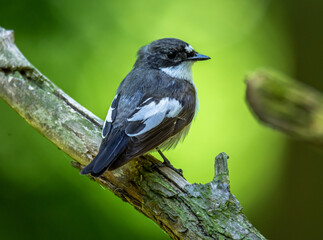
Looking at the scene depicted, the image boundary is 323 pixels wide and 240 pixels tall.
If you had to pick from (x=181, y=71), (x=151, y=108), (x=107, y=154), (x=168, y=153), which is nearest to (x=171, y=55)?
(x=181, y=71)

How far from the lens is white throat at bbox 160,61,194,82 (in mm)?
3760

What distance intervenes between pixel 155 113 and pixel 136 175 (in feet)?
1.67

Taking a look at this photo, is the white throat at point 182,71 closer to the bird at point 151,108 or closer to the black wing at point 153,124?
the bird at point 151,108

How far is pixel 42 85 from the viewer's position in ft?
11.9

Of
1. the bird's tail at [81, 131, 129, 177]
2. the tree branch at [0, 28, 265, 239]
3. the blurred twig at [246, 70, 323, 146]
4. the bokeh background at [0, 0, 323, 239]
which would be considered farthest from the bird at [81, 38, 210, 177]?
the bokeh background at [0, 0, 323, 239]

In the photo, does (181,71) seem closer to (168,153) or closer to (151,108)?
(151,108)

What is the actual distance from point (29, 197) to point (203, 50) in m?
3.61

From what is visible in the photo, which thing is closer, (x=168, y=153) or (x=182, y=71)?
(x=182, y=71)

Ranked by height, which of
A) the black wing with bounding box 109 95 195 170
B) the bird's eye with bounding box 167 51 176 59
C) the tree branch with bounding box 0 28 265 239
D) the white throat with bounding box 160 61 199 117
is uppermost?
the bird's eye with bounding box 167 51 176 59

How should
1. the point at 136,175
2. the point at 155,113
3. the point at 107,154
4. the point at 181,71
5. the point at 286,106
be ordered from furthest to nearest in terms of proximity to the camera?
1. the point at 181,71
2. the point at 155,113
3. the point at 136,175
4. the point at 286,106
5. the point at 107,154

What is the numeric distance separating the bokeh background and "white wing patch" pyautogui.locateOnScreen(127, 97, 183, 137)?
209cm

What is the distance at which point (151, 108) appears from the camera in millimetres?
3205

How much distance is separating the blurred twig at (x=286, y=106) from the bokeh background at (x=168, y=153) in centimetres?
276

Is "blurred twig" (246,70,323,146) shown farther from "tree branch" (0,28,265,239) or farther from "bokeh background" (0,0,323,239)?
"bokeh background" (0,0,323,239)
